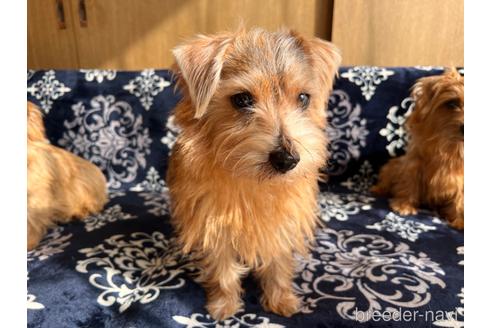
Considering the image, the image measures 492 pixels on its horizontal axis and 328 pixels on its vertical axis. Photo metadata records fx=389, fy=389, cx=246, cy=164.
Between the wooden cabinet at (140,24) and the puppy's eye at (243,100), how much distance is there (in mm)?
1218

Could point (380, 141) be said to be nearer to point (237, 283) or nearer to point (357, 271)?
point (357, 271)


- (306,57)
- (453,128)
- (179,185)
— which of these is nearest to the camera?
(306,57)

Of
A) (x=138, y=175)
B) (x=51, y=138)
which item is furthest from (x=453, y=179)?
(x=51, y=138)

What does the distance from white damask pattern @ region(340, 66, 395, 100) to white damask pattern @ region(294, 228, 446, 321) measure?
0.90 metres

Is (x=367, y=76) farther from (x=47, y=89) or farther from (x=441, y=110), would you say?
(x=47, y=89)

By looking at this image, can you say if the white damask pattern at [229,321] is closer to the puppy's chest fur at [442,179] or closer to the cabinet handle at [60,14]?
the puppy's chest fur at [442,179]

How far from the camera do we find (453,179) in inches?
81.9

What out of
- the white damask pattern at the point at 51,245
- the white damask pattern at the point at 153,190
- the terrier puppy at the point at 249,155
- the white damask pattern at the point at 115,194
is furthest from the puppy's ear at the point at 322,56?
the white damask pattern at the point at 115,194

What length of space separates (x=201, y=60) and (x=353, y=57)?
1.48m

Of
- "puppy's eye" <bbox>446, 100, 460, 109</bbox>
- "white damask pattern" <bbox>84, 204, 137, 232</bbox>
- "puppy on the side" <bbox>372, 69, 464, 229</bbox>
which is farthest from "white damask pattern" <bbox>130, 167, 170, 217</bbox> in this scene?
"puppy's eye" <bbox>446, 100, 460, 109</bbox>

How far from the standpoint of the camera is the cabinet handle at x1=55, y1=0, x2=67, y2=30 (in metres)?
2.53

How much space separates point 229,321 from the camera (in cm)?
145

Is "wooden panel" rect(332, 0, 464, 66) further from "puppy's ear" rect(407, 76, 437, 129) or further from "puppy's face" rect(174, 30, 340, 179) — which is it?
"puppy's face" rect(174, 30, 340, 179)

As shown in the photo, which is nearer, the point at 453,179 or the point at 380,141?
the point at 453,179
